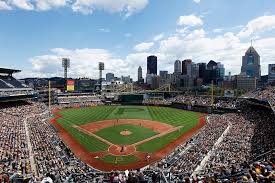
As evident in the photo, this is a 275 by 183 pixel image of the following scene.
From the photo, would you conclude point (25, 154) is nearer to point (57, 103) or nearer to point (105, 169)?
point (105, 169)

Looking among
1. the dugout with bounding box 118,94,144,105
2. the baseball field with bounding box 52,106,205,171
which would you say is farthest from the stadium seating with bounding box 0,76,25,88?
the dugout with bounding box 118,94,144,105

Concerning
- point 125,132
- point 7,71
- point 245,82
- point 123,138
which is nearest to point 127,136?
point 123,138

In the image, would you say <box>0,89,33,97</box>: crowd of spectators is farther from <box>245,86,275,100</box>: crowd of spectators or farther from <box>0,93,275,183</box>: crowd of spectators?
<box>245,86,275,100</box>: crowd of spectators

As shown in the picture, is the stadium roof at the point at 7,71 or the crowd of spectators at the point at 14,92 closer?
the crowd of spectators at the point at 14,92

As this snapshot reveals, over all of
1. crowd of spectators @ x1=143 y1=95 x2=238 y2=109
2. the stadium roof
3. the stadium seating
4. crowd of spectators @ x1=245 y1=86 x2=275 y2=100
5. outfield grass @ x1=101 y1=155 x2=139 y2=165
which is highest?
the stadium roof

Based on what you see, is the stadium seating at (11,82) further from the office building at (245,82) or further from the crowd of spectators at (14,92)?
the office building at (245,82)

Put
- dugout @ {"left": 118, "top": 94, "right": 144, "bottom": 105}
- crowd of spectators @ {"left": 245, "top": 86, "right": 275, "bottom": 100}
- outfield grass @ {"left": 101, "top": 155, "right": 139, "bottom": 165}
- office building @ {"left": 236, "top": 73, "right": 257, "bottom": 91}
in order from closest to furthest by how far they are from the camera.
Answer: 1. outfield grass @ {"left": 101, "top": 155, "right": 139, "bottom": 165}
2. crowd of spectators @ {"left": 245, "top": 86, "right": 275, "bottom": 100}
3. dugout @ {"left": 118, "top": 94, "right": 144, "bottom": 105}
4. office building @ {"left": 236, "top": 73, "right": 257, "bottom": 91}

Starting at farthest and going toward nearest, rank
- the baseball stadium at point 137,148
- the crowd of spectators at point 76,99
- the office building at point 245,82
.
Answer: the office building at point 245,82
the crowd of spectators at point 76,99
the baseball stadium at point 137,148

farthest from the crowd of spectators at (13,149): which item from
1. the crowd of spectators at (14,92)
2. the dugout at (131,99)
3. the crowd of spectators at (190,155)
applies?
the dugout at (131,99)
